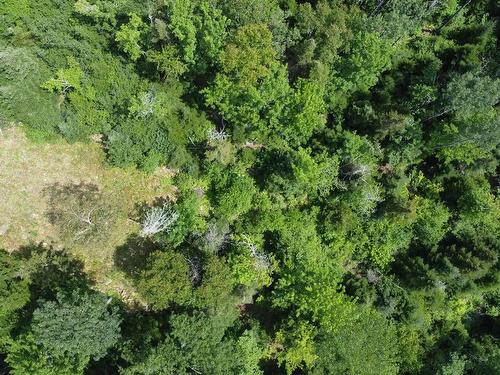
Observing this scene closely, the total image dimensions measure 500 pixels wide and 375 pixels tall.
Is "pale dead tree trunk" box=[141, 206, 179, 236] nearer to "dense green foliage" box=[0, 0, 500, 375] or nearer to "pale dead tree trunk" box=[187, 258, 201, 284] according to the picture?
"dense green foliage" box=[0, 0, 500, 375]

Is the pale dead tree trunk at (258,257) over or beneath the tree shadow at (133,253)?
over

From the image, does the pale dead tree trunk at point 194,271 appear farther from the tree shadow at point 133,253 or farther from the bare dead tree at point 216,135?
the bare dead tree at point 216,135

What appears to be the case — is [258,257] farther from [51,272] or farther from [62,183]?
[62,183]

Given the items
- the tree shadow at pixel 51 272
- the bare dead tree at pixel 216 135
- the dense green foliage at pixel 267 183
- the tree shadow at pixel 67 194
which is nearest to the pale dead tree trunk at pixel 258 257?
the dense green foliage at pixel 267 183

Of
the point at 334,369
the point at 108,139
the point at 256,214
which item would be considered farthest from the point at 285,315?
the point at 108,139

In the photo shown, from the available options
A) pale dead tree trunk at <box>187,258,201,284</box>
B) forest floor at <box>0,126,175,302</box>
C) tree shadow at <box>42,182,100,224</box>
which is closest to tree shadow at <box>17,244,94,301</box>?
forest floor at <box>0,126,175,302</box>

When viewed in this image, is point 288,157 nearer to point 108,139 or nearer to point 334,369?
point 108,139
